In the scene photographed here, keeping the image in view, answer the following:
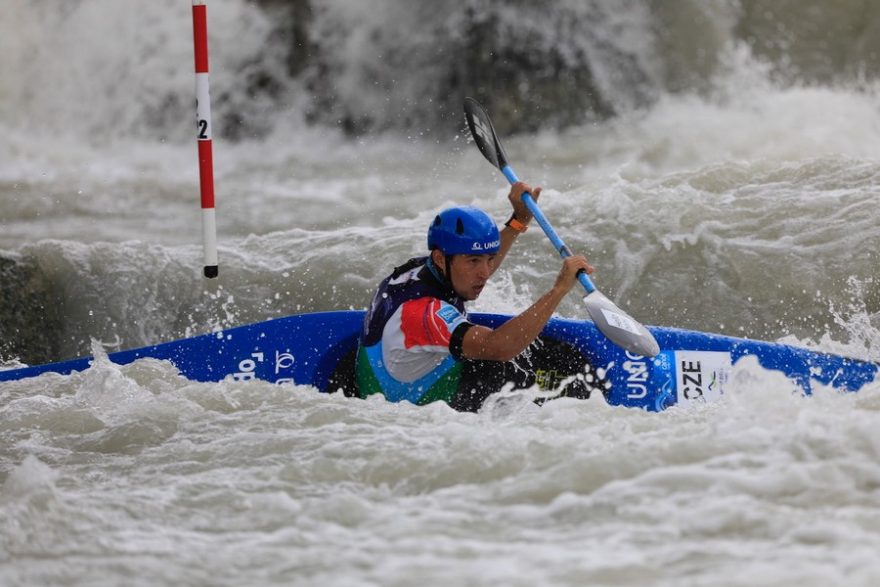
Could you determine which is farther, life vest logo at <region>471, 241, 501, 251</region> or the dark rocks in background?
the dark rocks in background

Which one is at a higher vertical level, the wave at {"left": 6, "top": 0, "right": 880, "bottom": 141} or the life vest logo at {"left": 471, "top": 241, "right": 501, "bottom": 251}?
the wave at {"left": 6, "top": 0, "right": 880, "bottom": 141}

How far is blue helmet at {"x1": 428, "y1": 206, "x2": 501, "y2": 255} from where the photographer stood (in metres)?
4.09

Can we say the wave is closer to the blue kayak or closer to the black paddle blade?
the black paddle blade

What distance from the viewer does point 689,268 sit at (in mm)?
6621

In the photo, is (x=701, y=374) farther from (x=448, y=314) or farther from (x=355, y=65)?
(x=355, y=65)

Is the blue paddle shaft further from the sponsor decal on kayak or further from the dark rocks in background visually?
the dark rocks in background

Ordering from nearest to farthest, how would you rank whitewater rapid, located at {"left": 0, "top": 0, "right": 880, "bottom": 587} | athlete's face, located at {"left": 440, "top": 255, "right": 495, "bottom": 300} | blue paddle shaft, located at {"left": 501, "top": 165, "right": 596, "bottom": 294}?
whitewater rapid, located at {"left": 0, "top": 0, "right": 880, "bottom": 587} < athlete's face, located at {"left": 440, "top": 255, "right": 495, "bottom": 300} < blue paddle shaft, located at {"left": 501, "top": 165, "right": 596, "bottom": 294}

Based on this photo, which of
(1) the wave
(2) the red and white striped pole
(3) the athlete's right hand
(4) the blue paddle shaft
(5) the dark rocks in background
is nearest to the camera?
(3) the athlete's right hand

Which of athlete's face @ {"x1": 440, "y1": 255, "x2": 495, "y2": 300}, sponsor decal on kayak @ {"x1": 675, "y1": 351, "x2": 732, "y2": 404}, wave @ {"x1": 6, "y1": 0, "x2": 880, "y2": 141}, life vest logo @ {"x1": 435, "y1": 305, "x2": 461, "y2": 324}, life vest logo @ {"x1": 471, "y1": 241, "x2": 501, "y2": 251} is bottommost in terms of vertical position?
sponsor decal on kayak @ {"x1": 675, "y1": 351, "x2": 732, "y2": 404}

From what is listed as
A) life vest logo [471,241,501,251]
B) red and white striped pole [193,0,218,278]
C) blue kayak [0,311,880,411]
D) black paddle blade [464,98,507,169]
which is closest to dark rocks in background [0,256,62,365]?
red and white striped pole [193,0,218,278]

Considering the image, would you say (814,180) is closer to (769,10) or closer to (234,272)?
(234,272)

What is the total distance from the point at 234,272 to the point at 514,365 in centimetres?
298

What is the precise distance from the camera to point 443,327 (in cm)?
402

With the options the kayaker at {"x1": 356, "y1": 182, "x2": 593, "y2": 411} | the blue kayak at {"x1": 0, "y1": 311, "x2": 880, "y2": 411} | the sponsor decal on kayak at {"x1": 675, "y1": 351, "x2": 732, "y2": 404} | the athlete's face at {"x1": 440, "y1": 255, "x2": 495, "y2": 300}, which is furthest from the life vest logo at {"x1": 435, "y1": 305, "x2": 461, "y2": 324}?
the sponsor decal on kayak at {"x1": 675, "y1": 351, "x2": 732, "y2": 404}
